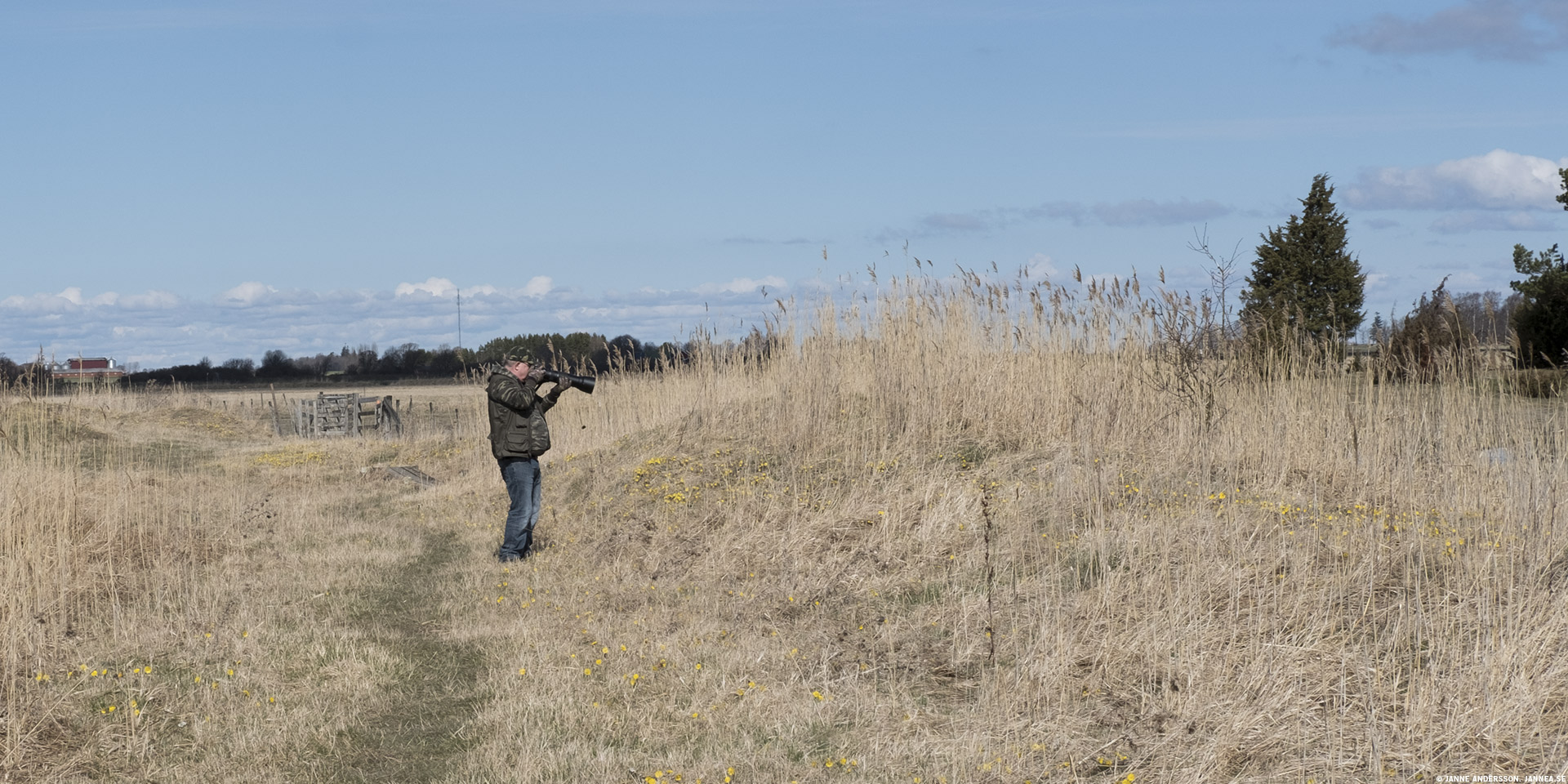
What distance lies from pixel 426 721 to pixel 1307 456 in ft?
24.1

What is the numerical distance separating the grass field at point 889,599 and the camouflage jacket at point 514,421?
1.02 metres

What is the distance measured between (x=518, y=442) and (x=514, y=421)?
0.68 feet

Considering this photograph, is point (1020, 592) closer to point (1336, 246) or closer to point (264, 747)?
point (264, 747)

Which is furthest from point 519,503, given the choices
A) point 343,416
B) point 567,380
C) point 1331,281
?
point 1331,281

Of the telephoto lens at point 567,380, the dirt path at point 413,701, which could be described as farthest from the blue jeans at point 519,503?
the dirt path at point 413,701

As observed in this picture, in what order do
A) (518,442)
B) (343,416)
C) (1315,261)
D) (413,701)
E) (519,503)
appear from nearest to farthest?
(413,701) < (518,442) < (519,503) < (343,416) < (1315,261)

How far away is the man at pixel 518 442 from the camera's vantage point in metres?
9.63

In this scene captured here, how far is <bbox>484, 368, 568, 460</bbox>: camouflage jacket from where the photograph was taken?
9.61m

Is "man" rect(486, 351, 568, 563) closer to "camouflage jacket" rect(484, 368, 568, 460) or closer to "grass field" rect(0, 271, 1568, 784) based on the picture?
"camouflage jacket" rect(484, 368, 568, 460)

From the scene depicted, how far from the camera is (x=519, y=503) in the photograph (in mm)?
9773

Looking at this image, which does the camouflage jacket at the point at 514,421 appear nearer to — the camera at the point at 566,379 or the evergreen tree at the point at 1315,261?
the camera at the point at 566,379

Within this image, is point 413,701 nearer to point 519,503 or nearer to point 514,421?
point 519,503

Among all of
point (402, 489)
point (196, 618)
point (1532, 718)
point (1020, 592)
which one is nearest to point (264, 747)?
point (196, 618)

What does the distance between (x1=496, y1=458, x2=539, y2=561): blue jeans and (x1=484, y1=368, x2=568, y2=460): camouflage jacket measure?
4.1 inches
